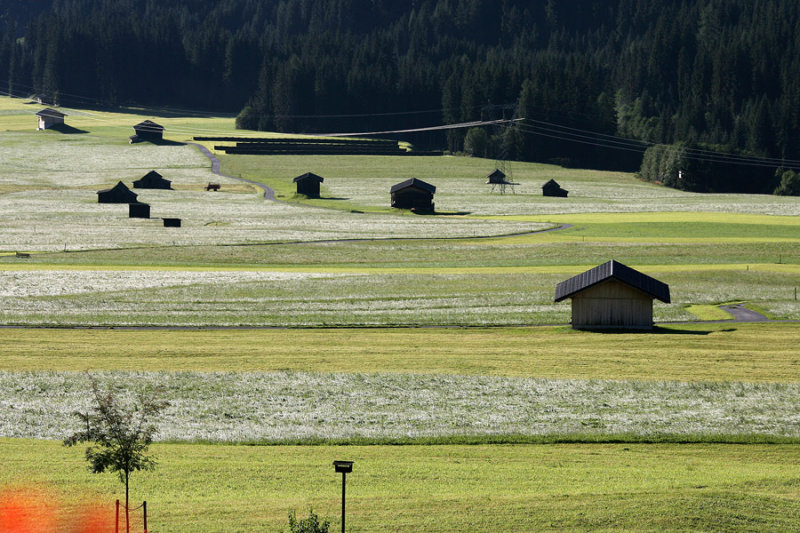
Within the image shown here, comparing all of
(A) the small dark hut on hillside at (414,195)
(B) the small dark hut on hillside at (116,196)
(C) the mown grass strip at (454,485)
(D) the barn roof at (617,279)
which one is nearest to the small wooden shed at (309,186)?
(A) the small dark hut on hillside at (414,195)

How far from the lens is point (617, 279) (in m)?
54.0

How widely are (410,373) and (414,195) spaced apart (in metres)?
85.5

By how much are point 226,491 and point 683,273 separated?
55165 mm

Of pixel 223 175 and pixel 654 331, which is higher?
A: pixel 223 175

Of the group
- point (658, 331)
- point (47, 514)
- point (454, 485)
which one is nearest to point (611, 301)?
point (658, 331)

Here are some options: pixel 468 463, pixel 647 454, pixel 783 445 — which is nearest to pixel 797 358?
pixel 783 445

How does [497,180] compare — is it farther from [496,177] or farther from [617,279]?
[617,279]

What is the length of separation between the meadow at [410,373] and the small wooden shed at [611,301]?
5.53 ft

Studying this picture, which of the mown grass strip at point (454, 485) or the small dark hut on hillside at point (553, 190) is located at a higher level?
the small dark hut on hillside at point (553, 190)

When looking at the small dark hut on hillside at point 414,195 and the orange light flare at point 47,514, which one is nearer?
the orange light flare at point 47,514

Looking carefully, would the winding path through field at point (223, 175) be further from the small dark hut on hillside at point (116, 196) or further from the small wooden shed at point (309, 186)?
the small dark hut on hillside at point (116, 196)

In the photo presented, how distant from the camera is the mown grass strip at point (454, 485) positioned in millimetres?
23516

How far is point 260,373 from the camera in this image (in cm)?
4203

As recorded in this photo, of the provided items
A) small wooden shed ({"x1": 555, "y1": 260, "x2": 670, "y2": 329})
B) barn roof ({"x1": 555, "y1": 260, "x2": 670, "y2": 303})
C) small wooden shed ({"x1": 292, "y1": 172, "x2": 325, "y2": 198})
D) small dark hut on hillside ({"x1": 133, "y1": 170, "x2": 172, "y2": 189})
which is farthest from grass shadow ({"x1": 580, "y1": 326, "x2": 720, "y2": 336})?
small dark hut on hillside ({"x1": 133, "y1": 170, "x2": 172, "y2": 189})
